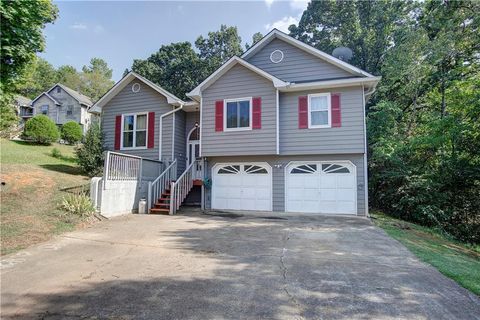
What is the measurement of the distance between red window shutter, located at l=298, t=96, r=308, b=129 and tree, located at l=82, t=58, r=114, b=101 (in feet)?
155

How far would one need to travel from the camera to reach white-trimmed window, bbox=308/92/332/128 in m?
11.2

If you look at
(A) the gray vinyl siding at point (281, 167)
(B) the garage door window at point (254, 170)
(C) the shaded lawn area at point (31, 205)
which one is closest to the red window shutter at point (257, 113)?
(A) the gray vinyl siding at point (281, 167)

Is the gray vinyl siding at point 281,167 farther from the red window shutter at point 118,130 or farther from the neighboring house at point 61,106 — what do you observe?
the neighboring house at point 61,106

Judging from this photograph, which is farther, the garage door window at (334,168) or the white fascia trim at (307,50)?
the white fascia trim at (307,50)

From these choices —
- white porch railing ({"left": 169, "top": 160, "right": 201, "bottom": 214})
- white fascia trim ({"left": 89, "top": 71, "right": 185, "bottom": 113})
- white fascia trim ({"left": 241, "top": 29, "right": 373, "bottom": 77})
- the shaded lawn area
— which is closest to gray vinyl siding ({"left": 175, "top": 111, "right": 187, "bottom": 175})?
white fascia trim ({"left": 89, "top": 71, "right": 185, "bottom": 113})

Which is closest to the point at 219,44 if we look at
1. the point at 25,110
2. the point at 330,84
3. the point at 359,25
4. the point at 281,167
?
the point at 359,25

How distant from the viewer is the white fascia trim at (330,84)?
34.9 ft

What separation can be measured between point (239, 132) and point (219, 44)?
65.5 ft

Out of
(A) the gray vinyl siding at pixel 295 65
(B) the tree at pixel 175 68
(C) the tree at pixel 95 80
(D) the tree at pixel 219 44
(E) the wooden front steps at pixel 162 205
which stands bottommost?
(E) the wooden front steps at pixel 162 205

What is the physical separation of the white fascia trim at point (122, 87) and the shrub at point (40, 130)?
9.76 m

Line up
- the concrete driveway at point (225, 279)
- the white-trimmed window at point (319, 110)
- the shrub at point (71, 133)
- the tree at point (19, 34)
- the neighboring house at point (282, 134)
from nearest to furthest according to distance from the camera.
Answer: the concrete driveway at point (225, 279)
the tree at point (19, 34)
the neighboring house at point (282, 134)
the white-trimmed window at point (319, 110)
the shrub at point (71, 133)

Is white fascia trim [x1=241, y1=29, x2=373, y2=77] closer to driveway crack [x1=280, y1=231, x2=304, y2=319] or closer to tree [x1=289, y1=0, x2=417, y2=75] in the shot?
driveway crack [x1=280, y1=231, x2=304, y2=319]

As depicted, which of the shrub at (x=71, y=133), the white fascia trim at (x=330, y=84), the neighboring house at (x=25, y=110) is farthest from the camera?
the neighboring house at (x=25, y=110)

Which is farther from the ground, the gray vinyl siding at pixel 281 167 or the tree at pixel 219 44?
the tree at pixel 219 44
